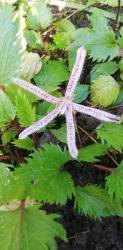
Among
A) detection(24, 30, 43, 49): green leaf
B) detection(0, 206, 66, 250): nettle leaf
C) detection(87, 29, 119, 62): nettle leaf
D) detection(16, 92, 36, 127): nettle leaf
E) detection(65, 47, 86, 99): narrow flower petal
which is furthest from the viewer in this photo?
detection(24, 30, 43, 49): green leaf

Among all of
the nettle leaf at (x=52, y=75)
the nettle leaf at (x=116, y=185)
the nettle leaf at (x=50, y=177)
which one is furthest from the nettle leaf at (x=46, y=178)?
the nettle leaf at (x=52, y=75)

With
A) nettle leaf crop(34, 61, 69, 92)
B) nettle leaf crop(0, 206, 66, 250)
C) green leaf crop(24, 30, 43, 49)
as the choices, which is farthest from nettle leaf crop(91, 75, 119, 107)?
nettle leaf crop(0, 206, 66, 250)

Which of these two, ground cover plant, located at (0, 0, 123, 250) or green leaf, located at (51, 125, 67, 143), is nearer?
ground cover plant, located at (0, 0, 123, 250)

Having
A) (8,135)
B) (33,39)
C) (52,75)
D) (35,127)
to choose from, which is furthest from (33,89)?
(33,39)

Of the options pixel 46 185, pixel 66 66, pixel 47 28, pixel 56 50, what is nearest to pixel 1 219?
pixel 46 185

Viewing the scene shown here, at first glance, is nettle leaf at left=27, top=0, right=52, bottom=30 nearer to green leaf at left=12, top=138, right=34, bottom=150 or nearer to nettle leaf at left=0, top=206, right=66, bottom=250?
green leaf at left=12, top=138, right=34, bottom=150
